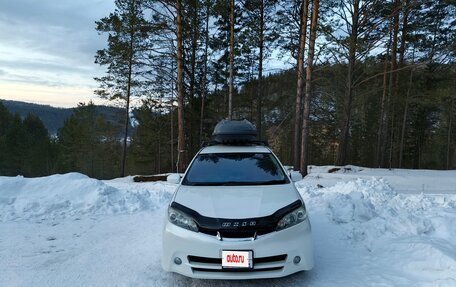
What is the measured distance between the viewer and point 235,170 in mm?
5371

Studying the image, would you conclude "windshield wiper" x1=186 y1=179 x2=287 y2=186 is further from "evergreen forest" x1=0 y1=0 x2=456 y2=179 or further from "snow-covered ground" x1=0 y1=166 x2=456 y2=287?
"evergreen forest" x1=0 y1=0 x2=456 y2=179

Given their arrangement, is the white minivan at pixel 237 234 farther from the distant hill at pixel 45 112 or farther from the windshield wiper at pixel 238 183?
the distant hill at pixel 45 112

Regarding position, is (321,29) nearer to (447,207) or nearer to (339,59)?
(339,59)

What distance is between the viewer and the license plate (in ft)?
12.3

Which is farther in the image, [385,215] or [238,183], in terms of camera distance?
[385,215]

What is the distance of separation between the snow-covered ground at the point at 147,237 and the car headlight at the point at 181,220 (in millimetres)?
730

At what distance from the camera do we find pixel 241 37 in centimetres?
2161

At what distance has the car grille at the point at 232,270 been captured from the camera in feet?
12.5

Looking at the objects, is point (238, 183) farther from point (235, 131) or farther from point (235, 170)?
point (235, 131)

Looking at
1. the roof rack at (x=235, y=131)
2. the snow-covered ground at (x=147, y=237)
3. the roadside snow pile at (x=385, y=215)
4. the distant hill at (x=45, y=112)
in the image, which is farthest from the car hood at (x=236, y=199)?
the distant hill at (x=45, y=112)

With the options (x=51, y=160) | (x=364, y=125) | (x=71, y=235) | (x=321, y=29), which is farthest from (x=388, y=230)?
(x=51, y=160)

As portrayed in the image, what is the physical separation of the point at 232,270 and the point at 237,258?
151 mm

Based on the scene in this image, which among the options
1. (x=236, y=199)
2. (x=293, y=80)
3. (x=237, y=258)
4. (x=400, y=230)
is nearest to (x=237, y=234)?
(x=237, y=258)

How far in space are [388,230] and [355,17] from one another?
49.6ft
